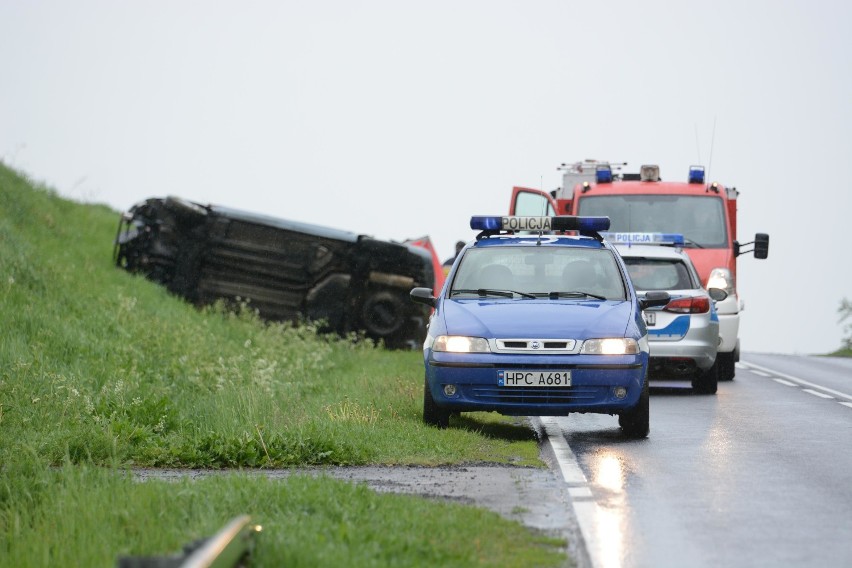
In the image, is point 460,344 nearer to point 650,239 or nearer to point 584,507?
point 584,507

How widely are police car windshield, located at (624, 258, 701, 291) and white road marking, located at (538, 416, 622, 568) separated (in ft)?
18.6

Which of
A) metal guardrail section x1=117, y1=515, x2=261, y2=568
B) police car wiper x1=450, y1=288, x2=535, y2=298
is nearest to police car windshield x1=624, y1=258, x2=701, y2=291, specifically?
police car wiper x1=450, y1=288, x2=535, y2=298

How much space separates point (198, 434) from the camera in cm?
1181

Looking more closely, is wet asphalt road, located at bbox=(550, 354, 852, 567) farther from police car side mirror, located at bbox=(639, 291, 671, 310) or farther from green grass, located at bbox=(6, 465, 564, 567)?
police car side mirror, located at bbox=(639, 291, 671, 310)

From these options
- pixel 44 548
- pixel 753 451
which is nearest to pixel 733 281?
pixel 753 451

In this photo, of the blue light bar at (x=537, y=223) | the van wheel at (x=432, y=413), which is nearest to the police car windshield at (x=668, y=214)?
the blue light bar at (x=537, y=223)

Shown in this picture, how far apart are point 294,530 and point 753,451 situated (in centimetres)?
572

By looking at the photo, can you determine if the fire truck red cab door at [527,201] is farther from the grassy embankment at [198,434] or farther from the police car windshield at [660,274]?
the police car windshield at [660,274]

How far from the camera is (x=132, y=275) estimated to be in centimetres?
2689

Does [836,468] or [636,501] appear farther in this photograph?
[836,468]

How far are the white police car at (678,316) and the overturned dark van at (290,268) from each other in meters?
7.26

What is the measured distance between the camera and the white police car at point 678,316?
17.9 meters

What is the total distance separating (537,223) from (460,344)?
8.31 feet

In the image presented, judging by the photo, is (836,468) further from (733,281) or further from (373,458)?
(733,281)
